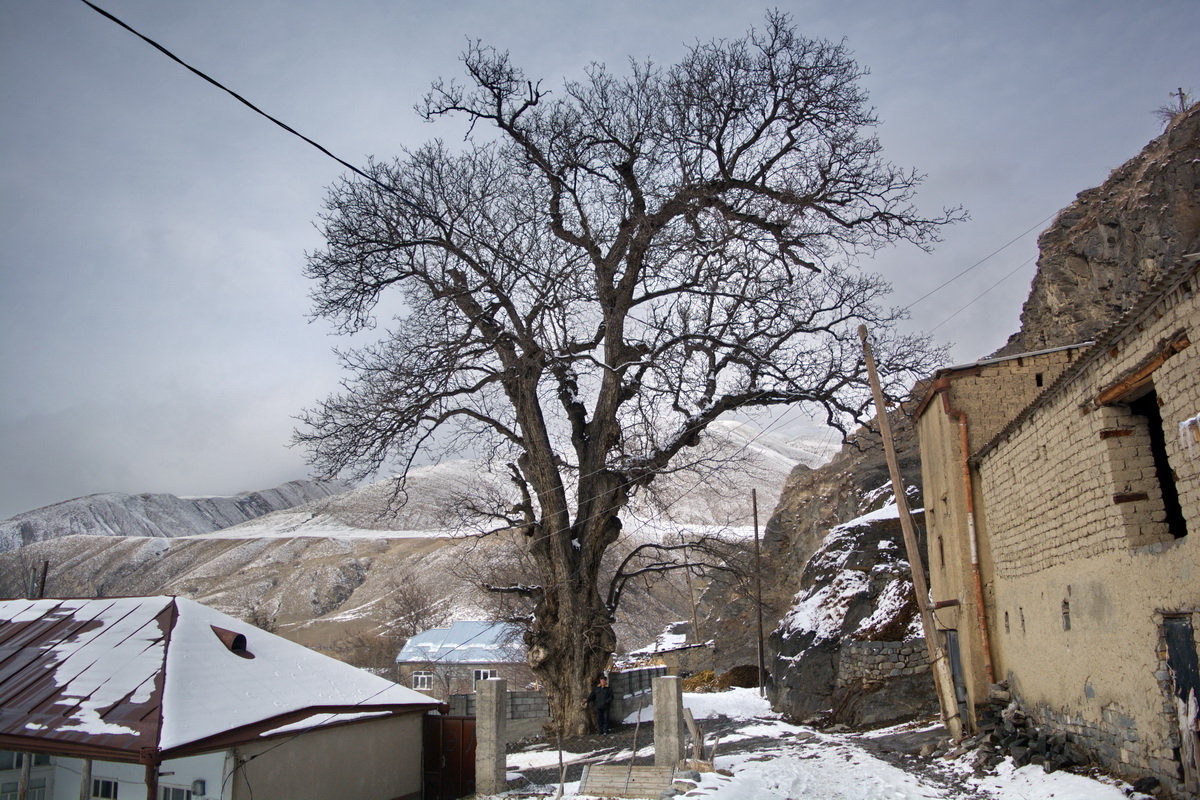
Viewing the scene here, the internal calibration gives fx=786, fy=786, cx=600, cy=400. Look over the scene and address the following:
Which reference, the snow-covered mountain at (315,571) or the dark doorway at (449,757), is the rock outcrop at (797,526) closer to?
the dark doorway at (449,757)

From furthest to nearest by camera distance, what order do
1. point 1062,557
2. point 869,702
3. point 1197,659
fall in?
point 869,702, point 1062,557, point 1197,659

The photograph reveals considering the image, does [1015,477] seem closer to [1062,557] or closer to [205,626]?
[1062,557]

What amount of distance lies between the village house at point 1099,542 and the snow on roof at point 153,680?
9.95 m

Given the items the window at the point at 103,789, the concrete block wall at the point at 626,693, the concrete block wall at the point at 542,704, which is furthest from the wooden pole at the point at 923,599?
the window at the point at 103,789

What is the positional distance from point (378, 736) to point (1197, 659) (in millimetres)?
11521

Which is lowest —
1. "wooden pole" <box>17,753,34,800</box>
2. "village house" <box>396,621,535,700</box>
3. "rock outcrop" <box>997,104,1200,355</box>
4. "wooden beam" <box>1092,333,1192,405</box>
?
"village house" <box>396,621,535,700</box>

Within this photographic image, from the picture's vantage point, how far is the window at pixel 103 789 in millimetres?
11422

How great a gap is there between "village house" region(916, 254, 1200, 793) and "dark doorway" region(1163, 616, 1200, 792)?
16 millimetres

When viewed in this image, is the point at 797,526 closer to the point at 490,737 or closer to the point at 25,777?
the point at 490,737

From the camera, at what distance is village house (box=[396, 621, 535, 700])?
47.2 metres

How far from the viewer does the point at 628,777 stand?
10094mm

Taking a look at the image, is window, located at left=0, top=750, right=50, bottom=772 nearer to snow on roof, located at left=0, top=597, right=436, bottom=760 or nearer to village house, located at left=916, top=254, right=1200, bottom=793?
snow on roof, located at left=0, top=597, right=436, bottom=760

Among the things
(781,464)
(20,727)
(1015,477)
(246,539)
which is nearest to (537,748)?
(20,727)

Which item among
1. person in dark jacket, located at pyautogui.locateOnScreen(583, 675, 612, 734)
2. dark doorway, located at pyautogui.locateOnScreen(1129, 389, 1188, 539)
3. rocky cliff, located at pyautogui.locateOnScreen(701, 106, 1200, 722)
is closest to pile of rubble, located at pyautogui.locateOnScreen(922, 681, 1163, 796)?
dark doorway, located at pyautogui.locateOnScreen(1129, 389, 1188, 539)
